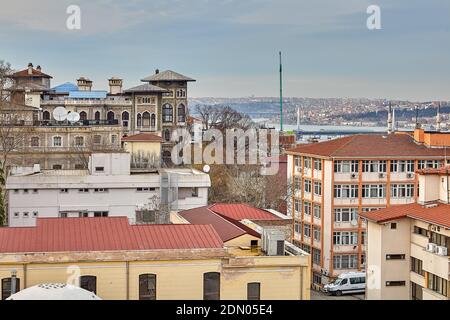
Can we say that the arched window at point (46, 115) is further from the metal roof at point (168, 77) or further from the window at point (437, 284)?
the window at point (437, 284)

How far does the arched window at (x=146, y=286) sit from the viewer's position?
9.22 m

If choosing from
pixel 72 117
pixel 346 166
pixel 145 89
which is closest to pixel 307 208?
pixel 346 166

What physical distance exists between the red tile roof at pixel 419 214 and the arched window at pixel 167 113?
25.2m

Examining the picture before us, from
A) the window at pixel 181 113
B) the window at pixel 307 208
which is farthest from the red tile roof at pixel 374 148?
the window at pixel 181 113

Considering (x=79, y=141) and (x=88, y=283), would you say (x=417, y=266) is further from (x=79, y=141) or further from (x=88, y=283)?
(x=79, y=141)

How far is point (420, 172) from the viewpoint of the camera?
14.3 m

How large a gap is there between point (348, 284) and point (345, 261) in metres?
1.92

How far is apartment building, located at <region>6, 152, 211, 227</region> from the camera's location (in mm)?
18812

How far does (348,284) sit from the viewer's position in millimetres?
19453

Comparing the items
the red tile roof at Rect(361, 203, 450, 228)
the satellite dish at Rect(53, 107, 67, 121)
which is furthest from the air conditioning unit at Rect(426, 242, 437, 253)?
the satellite dish at Rect(53, 107, 67, 121)

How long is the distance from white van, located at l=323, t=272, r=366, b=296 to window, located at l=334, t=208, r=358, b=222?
89.0 inches

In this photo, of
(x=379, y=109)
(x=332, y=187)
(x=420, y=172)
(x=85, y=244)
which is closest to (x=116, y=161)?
(x=332, y=187)

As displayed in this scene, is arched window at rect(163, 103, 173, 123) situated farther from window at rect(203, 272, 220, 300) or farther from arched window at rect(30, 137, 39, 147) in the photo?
window at rect(203, 272, 220, 300)
